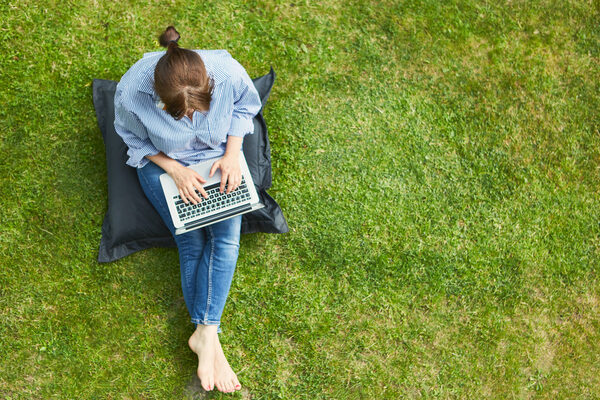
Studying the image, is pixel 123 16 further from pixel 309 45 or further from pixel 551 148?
pixel 551 148

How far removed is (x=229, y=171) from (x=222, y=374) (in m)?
1.48

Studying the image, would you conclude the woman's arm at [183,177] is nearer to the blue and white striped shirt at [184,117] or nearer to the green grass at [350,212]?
the blue and white striped shirt at [184,117]

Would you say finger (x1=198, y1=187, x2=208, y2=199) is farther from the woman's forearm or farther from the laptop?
the woman's forearm

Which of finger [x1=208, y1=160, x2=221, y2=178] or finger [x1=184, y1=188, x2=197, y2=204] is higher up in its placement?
finger [x1=208, y1=160, x2=221, y2=178]

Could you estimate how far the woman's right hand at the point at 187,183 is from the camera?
9.11ft

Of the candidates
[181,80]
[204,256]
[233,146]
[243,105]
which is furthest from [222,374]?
[181,80]

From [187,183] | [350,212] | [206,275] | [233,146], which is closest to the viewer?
[187,183]

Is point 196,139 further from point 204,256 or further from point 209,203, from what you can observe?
point 204,256

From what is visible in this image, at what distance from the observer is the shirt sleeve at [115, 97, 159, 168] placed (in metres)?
2.71

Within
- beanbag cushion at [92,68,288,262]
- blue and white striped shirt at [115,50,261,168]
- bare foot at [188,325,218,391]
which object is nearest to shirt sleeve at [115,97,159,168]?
blue and white striped shirt at [115,50,261,168]

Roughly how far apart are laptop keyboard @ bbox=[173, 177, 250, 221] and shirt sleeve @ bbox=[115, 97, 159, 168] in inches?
13.7

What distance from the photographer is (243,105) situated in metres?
2.92

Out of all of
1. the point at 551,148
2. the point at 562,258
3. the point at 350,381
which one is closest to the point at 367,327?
the point at 350,381

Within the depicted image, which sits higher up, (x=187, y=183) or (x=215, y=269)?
(x=187, y=183)
